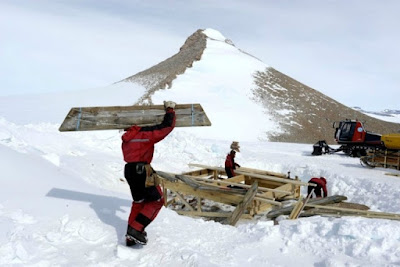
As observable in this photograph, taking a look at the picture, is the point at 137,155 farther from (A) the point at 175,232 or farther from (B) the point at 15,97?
(B) the point at 15,97

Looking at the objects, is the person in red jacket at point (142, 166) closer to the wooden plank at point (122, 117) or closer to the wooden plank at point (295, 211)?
the wooden plank at point (122, 117)

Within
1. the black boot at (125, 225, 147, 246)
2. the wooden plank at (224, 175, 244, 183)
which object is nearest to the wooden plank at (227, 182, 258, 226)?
the wooden plank at (224, 175, 244, 183)

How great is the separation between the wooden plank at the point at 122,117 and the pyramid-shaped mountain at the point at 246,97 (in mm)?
26871

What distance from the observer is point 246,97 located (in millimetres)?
43469

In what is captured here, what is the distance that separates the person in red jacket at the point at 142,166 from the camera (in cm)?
477

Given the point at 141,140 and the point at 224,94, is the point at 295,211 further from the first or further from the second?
the point at 224,94

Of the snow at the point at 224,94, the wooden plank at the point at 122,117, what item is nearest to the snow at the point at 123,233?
the wooden plank at the point at 122,117

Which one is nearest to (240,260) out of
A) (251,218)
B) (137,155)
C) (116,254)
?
(116,254)

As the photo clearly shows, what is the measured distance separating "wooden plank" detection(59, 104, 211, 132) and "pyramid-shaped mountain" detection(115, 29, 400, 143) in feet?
88.2

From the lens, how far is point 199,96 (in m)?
41.0

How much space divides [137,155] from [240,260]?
1987 millimetres

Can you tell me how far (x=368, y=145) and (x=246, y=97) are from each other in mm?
24188

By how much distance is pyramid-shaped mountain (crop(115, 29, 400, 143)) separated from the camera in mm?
36250

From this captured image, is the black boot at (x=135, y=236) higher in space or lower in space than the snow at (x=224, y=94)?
lower
